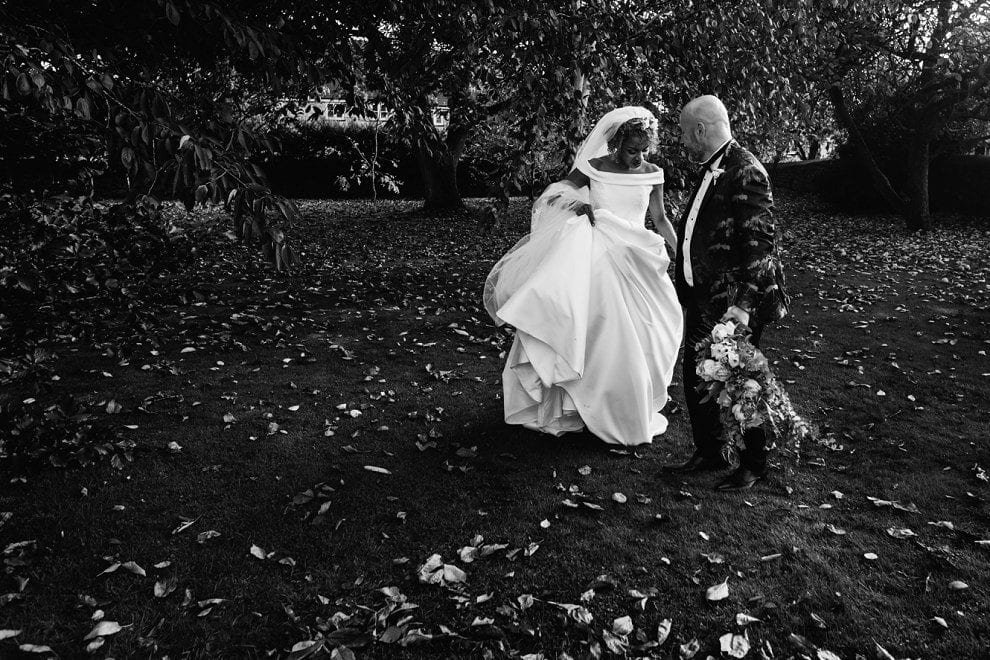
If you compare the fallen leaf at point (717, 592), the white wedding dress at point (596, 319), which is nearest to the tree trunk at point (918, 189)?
the white wedding dress at point (596, 319)

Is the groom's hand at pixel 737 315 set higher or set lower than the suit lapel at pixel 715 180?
lower

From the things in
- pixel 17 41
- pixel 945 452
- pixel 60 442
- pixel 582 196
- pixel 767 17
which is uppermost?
pixel 767 17

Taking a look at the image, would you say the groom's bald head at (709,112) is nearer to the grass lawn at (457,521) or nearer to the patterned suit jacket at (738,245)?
the patterned suit jacket at (738,245)

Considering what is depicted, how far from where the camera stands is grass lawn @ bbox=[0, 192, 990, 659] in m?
3.49

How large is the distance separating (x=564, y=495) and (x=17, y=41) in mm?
4067

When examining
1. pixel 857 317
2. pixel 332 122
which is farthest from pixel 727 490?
pixel 332 122

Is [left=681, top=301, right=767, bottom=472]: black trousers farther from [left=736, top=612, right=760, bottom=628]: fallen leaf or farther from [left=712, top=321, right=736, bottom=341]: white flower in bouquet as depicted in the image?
[left=736, top=612, right=760, bottom=628]: fallen leaf

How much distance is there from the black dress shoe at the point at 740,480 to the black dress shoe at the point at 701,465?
218mm

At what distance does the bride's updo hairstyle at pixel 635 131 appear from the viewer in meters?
5.64

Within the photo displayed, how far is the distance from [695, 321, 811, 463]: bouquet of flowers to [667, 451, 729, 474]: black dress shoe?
0.80 metres

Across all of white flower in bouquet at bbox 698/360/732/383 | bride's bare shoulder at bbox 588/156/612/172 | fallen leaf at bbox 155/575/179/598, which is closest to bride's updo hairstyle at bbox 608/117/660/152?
bride's bare shoulder at bbox 588/156/612/172

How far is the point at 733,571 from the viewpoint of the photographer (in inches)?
157

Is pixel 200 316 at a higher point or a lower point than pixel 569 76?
lower

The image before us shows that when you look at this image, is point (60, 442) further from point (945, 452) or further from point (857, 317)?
point (857, 317)
